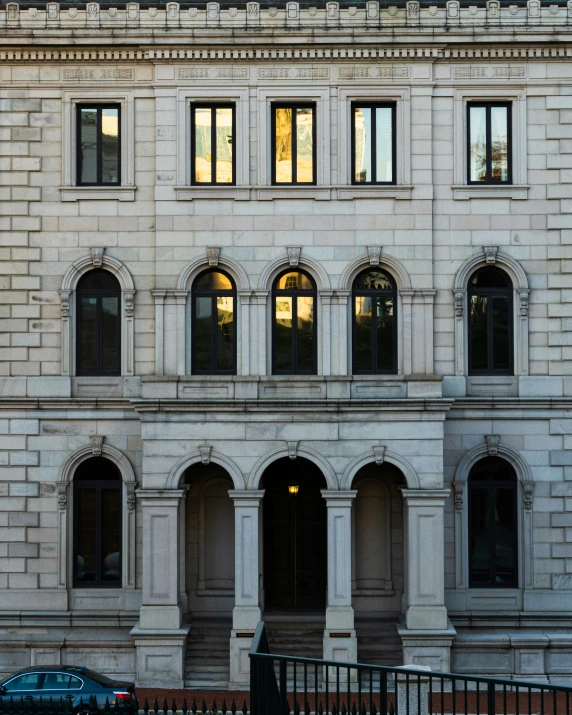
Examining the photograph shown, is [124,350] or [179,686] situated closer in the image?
[179,686]

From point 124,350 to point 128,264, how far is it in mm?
2187

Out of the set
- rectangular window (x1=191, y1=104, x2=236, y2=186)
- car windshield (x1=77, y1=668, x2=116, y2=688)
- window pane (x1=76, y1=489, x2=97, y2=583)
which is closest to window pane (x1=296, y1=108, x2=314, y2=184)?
rectangular window (x1=191, y1=104, x2=236, y2=186)

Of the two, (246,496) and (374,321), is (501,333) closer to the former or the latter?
(374,321)

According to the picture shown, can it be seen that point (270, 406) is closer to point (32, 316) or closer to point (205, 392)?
point (205, 392)

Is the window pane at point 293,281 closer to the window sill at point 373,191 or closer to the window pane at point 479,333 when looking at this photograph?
the window sill at point 373,191

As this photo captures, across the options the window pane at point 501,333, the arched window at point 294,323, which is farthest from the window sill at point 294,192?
the window pane at point 501,333

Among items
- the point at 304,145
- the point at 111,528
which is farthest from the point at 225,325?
the point at 111,528

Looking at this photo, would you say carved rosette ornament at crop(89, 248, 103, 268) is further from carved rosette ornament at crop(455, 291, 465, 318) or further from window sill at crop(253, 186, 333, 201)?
carved rosette ornament at crop(455, 291, 465, 318)

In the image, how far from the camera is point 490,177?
90.0 feet

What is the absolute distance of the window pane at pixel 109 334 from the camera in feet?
90.5

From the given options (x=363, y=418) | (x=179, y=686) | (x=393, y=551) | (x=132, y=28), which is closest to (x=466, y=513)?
(x=393, y=551)

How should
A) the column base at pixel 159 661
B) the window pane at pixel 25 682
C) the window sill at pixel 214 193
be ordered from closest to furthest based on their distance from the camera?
the window pane at pixel 25 682 < the column base at pixel 159 661 < the window sill at pixel 214 193

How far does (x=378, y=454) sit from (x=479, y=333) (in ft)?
14.2

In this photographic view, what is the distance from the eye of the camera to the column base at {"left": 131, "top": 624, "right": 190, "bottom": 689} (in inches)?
1010
